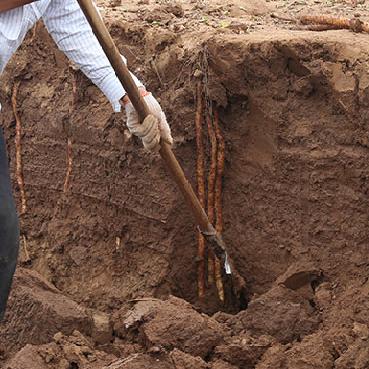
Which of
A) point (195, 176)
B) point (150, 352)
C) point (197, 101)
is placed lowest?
point (150, 352)

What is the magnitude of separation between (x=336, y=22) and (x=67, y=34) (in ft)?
4.84

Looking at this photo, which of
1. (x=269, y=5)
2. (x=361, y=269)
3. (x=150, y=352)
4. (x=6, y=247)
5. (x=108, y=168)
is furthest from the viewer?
(x=269, y=5)

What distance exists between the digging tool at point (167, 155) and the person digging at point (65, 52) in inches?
3.1

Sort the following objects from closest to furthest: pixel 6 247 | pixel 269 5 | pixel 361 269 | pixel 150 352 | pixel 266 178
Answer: pixel 6 247, pixel 150 352, pixel 361 269, pixel 266 178, pixel 269 5

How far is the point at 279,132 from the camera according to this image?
469cm

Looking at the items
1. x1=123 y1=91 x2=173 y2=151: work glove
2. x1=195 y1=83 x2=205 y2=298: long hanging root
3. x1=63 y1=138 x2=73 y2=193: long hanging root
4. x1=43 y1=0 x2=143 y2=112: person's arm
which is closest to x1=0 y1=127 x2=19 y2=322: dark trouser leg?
x1=43 y1=0 x2=143 y2=112: person's arm

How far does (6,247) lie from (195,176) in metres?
1.44

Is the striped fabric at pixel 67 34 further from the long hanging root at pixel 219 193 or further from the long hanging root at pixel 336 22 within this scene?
the long hanging root at pixel 336 22

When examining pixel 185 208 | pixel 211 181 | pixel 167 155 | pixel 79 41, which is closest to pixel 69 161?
pixel 185 208

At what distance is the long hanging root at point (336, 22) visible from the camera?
4.66m

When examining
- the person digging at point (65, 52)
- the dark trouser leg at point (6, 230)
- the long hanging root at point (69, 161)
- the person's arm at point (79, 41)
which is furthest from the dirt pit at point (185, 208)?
the person's arm at point (79, 41)

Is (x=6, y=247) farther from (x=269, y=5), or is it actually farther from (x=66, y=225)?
(x=269, y=5)

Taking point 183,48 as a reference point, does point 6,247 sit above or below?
below

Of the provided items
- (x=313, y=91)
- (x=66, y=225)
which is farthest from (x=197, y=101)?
(x=66, y=225)
